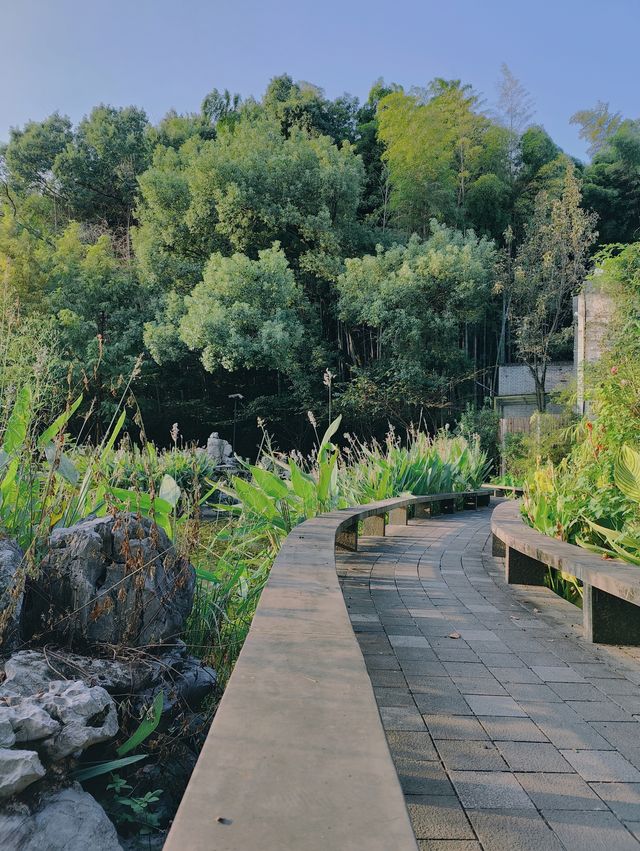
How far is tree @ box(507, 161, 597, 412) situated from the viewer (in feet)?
60.5

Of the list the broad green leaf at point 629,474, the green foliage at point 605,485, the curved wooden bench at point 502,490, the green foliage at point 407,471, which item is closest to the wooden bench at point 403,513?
the green foliage at point 407,471

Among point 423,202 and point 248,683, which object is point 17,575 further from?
point 423,202

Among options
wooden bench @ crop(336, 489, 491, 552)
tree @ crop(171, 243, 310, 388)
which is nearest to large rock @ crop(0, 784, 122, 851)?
wooden bench @ crop(336, 489, 491, 552)

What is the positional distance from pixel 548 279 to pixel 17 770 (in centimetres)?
2007

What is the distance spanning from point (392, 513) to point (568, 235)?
48.6ft

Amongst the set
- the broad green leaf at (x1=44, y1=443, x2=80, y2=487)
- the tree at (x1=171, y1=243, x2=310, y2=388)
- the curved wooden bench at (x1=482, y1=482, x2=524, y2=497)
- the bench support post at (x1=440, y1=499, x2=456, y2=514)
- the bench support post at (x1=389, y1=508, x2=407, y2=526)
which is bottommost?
the curved wooden bench at (x1=482, y1=482, x2=524, y2=497)

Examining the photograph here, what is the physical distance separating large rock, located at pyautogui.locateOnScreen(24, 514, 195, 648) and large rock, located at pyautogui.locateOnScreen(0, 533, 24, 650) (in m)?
0.07

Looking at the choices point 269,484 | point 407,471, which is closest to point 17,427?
point 269,484

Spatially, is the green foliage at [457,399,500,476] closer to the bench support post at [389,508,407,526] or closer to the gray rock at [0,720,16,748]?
the bench support post at [389,508,407,526]

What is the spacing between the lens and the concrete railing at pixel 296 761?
0.65 meters

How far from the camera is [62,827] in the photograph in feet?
3.89

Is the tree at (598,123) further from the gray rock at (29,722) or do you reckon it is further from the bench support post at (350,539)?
the gray rock at (29,722)

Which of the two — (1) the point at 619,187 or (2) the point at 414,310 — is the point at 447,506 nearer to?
(2) the point at 414,310

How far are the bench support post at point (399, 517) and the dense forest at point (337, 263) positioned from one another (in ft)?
35.8
